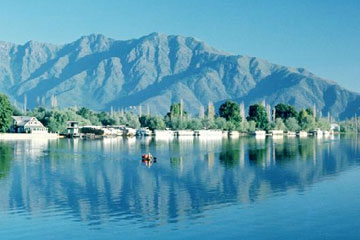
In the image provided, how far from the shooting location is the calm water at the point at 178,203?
2964 cm

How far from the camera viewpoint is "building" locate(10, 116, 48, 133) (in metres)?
175

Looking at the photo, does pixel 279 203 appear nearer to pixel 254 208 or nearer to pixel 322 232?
pixel 254 208

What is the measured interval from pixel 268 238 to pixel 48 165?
42238mm

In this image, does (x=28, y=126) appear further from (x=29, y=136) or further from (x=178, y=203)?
(x=178, y=203)

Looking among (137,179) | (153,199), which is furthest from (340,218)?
(137,179)

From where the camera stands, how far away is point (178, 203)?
37625 millimetres

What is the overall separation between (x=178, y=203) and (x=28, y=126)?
14582 centimetres

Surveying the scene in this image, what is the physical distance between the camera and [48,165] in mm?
65000

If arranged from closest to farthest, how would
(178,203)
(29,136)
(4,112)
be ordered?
(178,203) < (4,112) < (29,136)

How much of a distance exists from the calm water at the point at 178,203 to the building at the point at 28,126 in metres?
115

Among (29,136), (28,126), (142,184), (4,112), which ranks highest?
(4,112)

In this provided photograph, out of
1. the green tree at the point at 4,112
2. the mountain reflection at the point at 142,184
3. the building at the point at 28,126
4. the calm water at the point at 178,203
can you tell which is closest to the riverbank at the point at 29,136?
the building at the point at 28,126

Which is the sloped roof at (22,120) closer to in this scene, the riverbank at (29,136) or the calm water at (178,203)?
the riverbank at (29,136)

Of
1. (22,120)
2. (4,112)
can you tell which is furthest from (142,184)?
(22,120)
